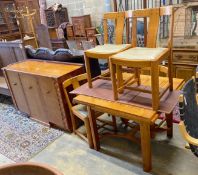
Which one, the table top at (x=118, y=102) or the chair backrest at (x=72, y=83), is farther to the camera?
the chair backrest at (x=72, y=83)

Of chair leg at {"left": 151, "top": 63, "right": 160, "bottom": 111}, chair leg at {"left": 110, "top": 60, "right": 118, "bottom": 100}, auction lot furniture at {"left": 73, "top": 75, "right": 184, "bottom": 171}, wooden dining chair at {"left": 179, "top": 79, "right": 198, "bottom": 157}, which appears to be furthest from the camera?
chair leg at {"left": 110, "top": 60, "right": 118, "bottom": 100}

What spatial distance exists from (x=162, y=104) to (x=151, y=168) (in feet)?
2.10

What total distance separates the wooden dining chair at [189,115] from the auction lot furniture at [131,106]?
0.22m

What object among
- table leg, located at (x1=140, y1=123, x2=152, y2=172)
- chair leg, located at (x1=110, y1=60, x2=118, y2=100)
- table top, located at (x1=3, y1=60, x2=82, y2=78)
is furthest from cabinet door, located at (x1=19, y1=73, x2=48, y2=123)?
table leg, located at (x1=140, y1=123, x2=152, y2=172)

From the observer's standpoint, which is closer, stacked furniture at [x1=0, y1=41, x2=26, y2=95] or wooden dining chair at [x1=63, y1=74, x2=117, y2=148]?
wooden dining chair at [x1=63, y1=74, x2=117, y2=148]

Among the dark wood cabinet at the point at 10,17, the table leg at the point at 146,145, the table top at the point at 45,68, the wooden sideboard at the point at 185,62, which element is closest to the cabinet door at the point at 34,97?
the table top at the point at 45,68

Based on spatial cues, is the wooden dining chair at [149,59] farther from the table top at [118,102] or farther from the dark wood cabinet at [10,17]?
the dark wood cabinet at [10,17]

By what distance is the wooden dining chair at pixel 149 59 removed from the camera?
158 centimetres

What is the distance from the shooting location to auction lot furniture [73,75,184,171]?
1.65 m

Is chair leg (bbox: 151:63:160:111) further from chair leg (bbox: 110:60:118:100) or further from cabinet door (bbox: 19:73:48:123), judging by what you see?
cabinet door (bbox: 19:73:48:123)

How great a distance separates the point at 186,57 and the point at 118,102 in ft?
5.49

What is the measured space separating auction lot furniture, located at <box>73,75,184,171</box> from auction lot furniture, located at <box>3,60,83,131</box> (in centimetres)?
36

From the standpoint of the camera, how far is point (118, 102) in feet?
6.04

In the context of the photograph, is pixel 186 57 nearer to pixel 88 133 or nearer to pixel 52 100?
pixel 88 133
